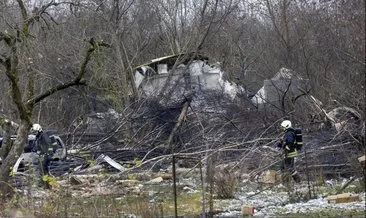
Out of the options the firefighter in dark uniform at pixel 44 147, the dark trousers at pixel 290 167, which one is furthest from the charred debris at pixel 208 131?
the firefighter in dark uniform at pixel 44 147

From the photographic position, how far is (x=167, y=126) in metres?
19.9

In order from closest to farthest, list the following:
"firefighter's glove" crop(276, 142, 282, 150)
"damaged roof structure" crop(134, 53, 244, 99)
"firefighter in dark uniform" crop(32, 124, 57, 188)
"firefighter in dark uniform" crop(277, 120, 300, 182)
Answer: "firefighter in dark uniform" crop(277, 120, 300, 182), "firefighter's glove" crop(276, 142, 282, 150), "firefighter in dark uniform" crop(32, 124, 57, 188), "damaged roof structure" crop(134, 53, 244, 99)

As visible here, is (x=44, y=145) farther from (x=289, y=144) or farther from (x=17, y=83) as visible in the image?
(x=289, y=144)

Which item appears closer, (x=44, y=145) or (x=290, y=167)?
(x=290, y=167)

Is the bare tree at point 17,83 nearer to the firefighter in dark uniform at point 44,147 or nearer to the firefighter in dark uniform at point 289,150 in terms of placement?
the firefighter in dark uniform at point 44,147

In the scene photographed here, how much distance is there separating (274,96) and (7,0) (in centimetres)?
1247

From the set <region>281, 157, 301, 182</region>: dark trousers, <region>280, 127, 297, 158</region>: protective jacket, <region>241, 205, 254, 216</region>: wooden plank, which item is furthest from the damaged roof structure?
<region>241, 205, 254, 216</region>: wooden plank

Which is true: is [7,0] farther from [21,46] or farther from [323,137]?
[323,137]

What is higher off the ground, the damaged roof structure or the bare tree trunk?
the damaged roof structure

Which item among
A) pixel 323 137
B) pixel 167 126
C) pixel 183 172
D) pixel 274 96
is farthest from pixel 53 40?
pixel 323 137

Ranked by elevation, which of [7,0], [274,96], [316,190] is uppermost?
[7,0]

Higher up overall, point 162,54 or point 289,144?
point 162,54

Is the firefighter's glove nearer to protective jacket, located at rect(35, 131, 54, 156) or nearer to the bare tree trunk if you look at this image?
protective jacket, located at rect(35, 131, 54, 156)

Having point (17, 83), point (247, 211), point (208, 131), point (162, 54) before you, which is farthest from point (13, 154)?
point (162, 54)
